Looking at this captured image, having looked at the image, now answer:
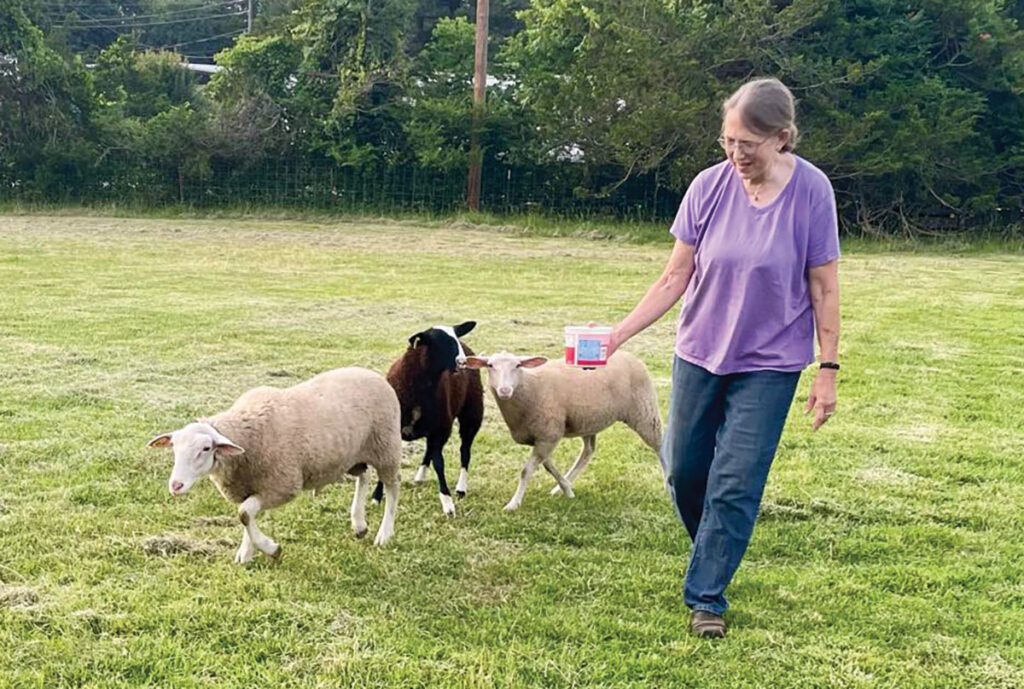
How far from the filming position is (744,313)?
3629 mm

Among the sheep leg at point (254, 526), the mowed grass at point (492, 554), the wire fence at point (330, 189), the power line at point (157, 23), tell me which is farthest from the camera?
the power line at point (157, 23)

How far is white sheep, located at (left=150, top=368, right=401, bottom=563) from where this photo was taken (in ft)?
13.4

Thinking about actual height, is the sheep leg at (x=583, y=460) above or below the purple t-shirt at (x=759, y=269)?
below

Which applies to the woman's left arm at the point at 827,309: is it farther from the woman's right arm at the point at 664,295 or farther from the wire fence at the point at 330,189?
the wire fence at the point at 330,189

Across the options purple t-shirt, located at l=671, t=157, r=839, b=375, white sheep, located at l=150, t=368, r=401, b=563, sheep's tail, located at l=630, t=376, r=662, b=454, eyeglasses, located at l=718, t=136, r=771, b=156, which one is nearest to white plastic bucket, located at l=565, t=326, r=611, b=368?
purple t-shirt, located at l=671, t=157, r=839, b=375

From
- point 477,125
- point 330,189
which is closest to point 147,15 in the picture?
A: point 330,189

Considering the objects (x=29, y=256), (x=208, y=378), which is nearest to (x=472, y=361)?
(x=208, y=378)

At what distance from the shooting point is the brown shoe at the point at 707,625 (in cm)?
379

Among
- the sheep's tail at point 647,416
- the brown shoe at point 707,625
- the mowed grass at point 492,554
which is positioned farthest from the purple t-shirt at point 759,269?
the sheep's tail at point 647,416

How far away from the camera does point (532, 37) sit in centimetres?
2822

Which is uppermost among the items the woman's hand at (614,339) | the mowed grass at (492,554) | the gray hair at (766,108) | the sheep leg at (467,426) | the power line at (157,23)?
the power line at (157,23)

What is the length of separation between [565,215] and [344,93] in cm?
709

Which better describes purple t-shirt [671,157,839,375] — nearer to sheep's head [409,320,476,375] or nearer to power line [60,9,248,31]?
sheep's head [409,320,476,375]

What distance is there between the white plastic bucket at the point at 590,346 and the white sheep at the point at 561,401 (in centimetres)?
105
